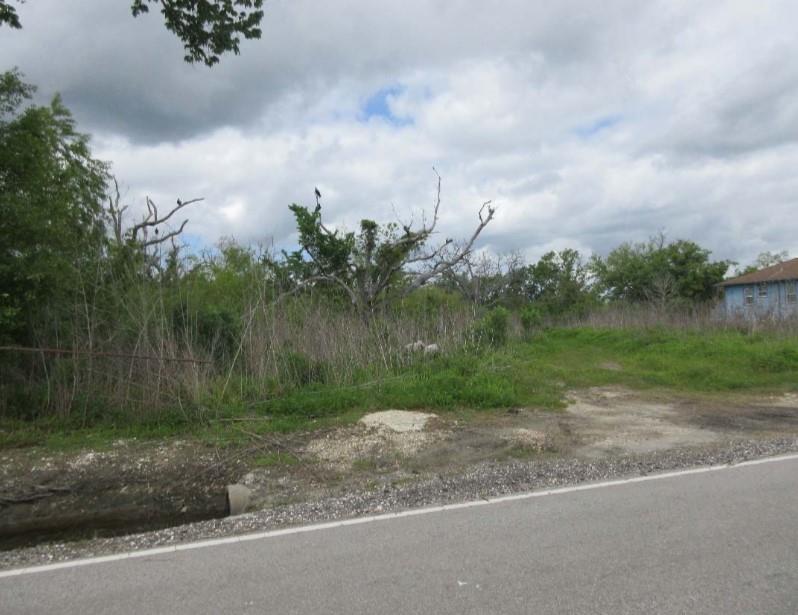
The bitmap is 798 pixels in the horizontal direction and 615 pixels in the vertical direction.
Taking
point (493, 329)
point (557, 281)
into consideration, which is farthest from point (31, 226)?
point (557, 281)

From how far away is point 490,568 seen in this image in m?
4.03

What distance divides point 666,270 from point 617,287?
509 cm

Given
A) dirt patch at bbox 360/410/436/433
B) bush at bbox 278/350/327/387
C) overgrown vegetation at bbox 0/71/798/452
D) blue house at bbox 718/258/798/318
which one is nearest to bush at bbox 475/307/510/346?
overgrown vegetation at bbox 0/71/798/452

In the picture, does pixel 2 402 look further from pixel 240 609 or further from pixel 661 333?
pixel 661 333

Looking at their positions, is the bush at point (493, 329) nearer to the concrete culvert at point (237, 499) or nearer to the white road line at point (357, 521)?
the white road line at point (357, 521)

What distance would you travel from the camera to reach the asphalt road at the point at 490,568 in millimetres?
3566

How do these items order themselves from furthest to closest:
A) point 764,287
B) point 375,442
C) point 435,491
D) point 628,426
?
point 764,287
point 628,426
point 375,442
point 435,491

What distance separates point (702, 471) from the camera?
637 centimetres

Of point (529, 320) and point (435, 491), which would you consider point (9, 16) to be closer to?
point (435, 491)

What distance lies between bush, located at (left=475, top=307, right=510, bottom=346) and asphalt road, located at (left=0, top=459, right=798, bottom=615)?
9.86 m

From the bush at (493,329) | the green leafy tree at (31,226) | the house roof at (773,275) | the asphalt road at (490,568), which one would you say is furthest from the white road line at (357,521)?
the house roof at (773,275)

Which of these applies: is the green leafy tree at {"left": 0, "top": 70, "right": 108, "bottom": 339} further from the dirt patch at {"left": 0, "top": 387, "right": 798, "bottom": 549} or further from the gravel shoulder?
the gravel shoulder

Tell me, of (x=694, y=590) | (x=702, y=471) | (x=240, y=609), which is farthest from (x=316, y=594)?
(x=702, y=471)

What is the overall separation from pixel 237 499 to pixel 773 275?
4005cm
